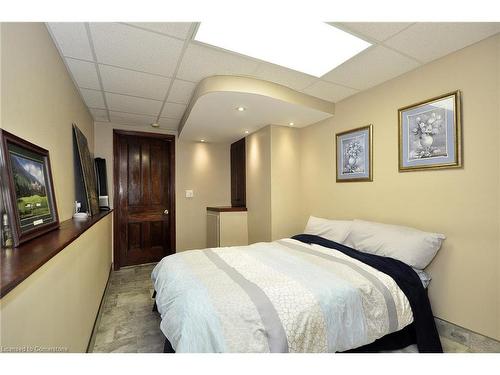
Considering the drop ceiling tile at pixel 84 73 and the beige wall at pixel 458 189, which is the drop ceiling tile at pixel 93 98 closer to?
the drop ceiling tile at pixel 84 73

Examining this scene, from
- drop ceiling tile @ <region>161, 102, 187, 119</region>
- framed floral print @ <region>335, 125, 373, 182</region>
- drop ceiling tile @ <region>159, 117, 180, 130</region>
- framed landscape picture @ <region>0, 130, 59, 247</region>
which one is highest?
drop ceiling tile @ <region>161, 102, 187, 119</region>

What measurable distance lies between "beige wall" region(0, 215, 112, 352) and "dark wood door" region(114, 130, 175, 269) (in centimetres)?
205

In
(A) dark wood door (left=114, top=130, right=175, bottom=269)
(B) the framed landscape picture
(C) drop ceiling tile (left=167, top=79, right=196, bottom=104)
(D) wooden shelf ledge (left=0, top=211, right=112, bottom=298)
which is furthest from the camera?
(A) dark wood door (left=114, top=130, right=175, bottom=269)

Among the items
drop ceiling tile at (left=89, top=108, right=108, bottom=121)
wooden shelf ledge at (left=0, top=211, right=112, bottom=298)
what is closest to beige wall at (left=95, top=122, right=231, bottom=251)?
drop ceiling tile at (left=89, top=108, right=108, bottom=121)

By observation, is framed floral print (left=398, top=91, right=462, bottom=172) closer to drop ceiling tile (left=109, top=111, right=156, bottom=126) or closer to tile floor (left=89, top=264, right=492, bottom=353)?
tile floor (left=89, top=264, right=492, bottom=353)

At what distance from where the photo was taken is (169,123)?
3654 mm

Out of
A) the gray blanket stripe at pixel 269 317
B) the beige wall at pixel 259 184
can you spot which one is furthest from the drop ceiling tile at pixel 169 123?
the gray blanket stripe at pixel 269 317

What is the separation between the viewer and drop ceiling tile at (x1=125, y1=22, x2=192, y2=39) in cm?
149

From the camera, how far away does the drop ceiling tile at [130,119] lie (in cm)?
324

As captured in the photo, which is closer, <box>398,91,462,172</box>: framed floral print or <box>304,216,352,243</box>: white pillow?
<box>398,91,462,172</box>: framed floral print

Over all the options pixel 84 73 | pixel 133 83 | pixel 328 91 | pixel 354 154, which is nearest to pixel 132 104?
pixel 133 83

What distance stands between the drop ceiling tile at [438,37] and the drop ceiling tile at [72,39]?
90.1 inches

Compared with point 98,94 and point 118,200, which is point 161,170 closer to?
point 118,200

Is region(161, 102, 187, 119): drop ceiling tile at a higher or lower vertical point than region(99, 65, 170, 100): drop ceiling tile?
lower
